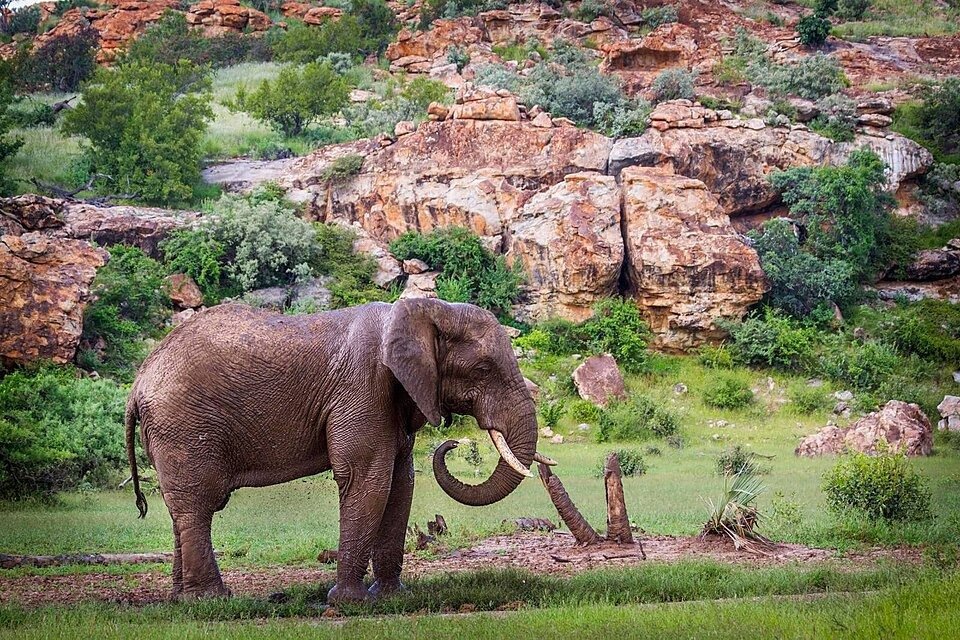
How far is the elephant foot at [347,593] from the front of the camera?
1087 cm

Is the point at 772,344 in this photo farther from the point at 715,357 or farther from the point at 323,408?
the point at 323,408

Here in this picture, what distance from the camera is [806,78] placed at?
5403 centimetres

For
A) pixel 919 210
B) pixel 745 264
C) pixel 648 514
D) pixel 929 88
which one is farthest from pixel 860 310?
pixel 648 514

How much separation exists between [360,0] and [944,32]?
37.5 meters

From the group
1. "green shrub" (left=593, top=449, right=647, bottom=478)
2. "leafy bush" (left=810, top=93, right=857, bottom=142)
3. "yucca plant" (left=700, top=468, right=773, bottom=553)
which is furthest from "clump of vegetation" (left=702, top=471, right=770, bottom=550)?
"leafy bush" (left=810, top=93, right=857, bottom=142)

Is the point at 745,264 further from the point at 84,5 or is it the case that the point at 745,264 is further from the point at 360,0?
the point at 84,5

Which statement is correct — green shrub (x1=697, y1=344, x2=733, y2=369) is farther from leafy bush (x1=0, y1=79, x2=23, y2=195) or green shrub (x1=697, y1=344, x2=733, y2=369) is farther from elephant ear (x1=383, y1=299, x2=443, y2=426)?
elephant ear (x1=383, y1=299, x2=443, y2=426)

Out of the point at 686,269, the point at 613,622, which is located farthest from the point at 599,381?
the point at 613,622

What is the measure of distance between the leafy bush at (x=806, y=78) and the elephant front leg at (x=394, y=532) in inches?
1814

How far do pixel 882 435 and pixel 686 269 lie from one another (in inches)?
534

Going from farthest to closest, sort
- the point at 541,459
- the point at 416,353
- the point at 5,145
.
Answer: the point at 5,145, the point at 541,459, the point at 416,353

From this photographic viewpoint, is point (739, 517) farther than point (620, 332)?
No

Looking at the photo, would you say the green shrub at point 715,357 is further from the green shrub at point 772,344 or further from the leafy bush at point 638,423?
the leafy bush at point 638,423

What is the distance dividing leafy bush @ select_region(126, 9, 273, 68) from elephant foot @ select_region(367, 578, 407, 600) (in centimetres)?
6304
